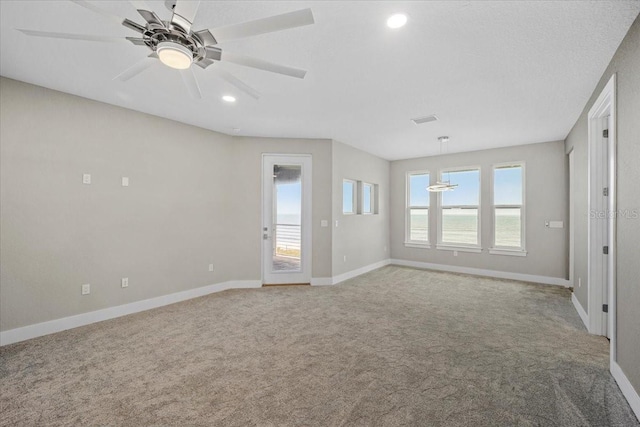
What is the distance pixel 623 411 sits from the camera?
1.90 metres

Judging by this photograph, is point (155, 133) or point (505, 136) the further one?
point (505, 136)

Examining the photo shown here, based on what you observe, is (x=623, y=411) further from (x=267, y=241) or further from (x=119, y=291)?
(x=119, y=291)

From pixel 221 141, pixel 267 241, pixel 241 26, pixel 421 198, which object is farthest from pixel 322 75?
pixel 421 198

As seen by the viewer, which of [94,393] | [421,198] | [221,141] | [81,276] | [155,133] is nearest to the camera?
[94,393]

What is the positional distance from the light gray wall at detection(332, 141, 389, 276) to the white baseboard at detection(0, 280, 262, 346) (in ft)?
6.33

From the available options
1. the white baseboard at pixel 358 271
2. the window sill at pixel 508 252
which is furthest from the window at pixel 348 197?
the window sill at pixel 508 252

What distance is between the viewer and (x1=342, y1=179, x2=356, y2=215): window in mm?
5834

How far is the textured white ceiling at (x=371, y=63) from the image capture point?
1960mm

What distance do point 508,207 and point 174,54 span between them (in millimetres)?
6458

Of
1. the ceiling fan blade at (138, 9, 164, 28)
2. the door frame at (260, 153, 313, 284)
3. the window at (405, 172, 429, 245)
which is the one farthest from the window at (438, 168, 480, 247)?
the ceiling fan blade at (138, 9, 164, 28)

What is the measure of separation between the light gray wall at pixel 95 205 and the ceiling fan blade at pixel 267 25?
2.91m

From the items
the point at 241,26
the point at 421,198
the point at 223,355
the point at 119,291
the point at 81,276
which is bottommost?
the point at 223,355

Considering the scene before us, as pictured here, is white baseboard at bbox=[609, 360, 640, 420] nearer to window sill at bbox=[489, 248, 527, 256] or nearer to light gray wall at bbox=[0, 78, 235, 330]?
window sill at bbox=[489, 248, 527, 256]

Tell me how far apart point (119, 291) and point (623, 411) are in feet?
16.6
